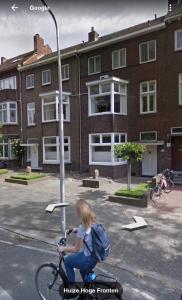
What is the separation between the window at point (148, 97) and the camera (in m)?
18.0

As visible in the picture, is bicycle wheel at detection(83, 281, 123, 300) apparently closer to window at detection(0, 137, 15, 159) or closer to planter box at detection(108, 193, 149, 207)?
planter box at detection(108, 193, 149, 207)

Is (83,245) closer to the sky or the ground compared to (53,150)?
closer to the ground

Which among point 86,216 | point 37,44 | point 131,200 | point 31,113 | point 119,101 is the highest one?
point 37,44

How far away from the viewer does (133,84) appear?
1875cm

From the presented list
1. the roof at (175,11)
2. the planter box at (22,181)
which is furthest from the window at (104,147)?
the roof at (175,11)

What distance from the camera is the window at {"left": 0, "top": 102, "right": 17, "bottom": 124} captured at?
85.3 ft

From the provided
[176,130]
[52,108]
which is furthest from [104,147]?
[52,108]

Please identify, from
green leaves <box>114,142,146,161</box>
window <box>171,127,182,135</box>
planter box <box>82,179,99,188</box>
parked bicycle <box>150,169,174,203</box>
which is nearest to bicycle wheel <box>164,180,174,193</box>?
parked bicycle <box>150,169,174,203</box>

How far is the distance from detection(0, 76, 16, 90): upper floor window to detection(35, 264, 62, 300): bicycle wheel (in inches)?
954

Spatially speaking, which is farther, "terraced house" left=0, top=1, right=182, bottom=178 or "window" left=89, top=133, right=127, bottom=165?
"window" left=89, top=133, right=127, bottom=165

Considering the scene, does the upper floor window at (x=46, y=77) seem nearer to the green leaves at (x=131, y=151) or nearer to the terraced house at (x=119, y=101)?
the terraced house at (x=119, y=101)

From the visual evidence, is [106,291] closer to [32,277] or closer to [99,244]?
[99,244]

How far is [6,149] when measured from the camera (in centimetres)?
2697

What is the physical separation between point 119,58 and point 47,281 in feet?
56.8
